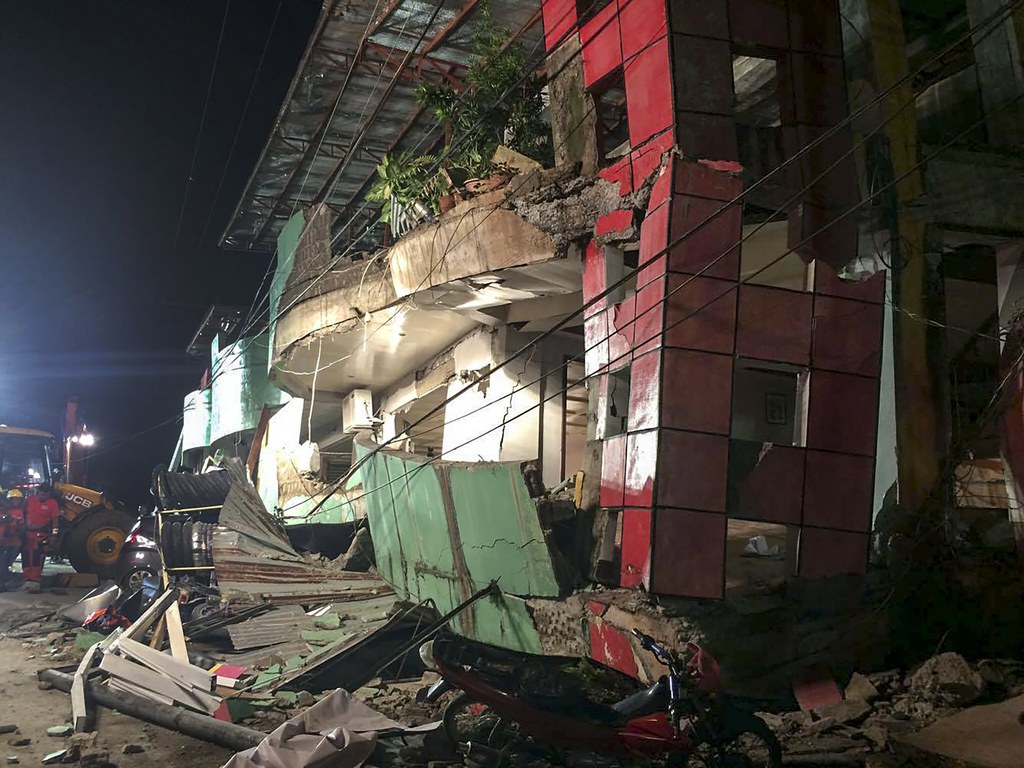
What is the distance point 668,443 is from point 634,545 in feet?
2.96

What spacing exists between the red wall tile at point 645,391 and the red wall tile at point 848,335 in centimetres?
149

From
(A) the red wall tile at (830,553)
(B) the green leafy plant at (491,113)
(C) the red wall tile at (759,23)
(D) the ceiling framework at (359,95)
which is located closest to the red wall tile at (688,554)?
(A) the red wall tile at (830,553)

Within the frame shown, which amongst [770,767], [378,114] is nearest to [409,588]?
[770,767]

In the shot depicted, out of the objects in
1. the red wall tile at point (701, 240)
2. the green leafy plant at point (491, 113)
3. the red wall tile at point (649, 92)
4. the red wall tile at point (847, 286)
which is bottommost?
the red wall tile at point (847, 286)

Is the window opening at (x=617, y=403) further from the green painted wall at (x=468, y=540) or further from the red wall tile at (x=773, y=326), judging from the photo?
the red wall tile at (x=773, y=326)

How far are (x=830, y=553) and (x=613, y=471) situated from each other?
6.43 feet

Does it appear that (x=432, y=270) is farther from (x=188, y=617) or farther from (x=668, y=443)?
(x=188, y=617)

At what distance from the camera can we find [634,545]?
6355 mm

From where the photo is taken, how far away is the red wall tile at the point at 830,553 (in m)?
6.44

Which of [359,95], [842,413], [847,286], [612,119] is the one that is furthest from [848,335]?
[359,95]

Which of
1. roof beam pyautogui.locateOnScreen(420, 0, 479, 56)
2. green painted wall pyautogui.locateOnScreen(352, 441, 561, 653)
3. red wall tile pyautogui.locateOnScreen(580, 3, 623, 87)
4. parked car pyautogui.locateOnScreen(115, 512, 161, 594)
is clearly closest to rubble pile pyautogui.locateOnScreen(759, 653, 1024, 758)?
green painted wall pyautogui.locateOnScreen(352, 441, 561, 653)

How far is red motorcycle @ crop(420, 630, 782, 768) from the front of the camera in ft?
16.4

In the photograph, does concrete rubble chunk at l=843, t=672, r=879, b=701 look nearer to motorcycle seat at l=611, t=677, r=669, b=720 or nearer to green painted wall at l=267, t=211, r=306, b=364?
motorcycle seat at l=611, t=677, r=669, b=720

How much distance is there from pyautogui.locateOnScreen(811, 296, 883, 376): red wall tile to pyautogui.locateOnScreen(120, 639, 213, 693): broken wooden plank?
6.90 metres
